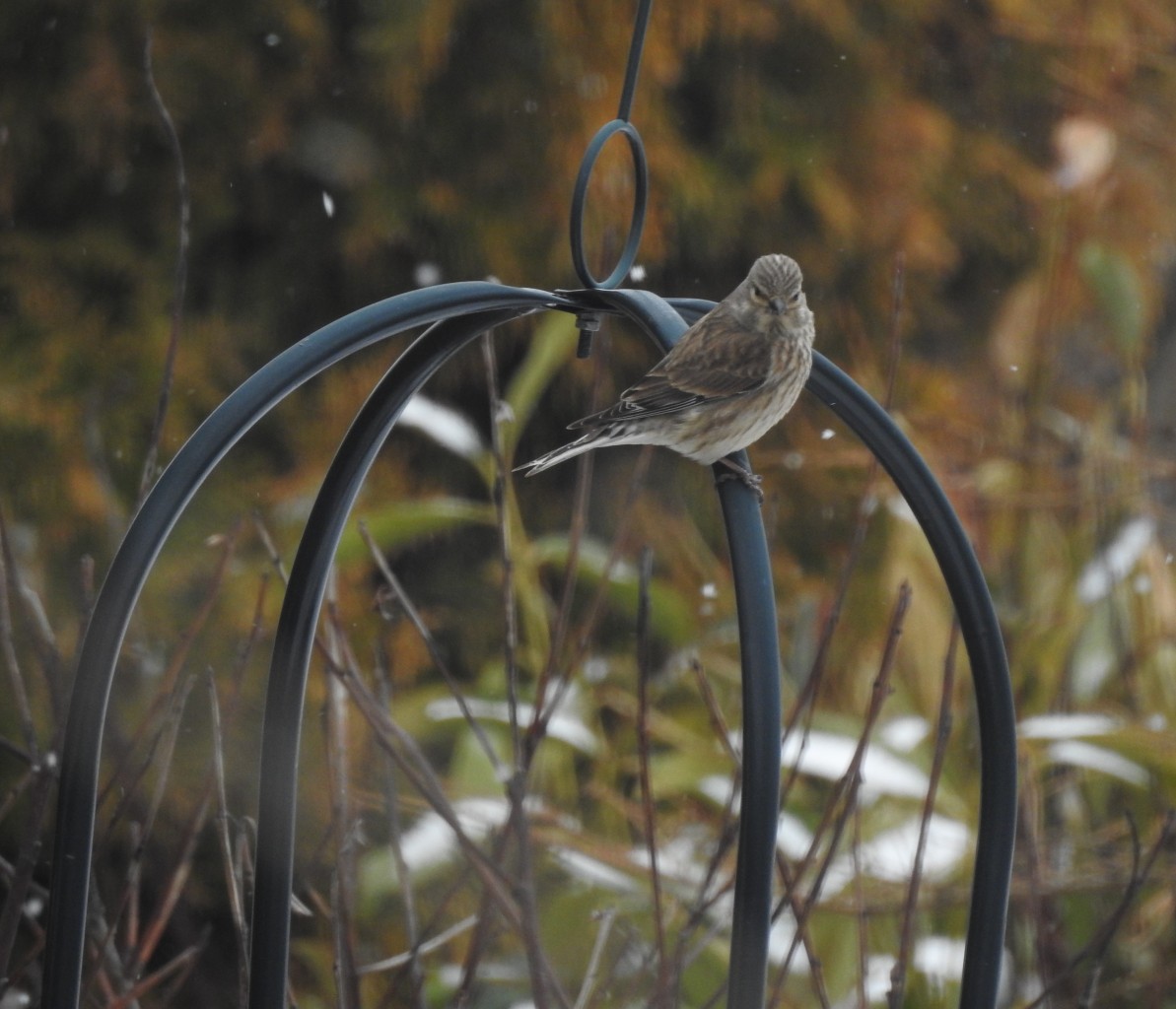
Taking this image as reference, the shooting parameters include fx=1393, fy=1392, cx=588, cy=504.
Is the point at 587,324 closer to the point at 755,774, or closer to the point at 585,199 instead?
the point at 585,199

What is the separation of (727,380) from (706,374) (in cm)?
2

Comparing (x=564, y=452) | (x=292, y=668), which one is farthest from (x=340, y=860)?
(x=564, y=452)

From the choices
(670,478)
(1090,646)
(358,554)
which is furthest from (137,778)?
(670,478)

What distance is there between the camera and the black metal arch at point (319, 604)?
2.07ft

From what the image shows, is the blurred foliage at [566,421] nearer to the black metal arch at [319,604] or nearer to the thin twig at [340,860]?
the thin twig at [340,860]

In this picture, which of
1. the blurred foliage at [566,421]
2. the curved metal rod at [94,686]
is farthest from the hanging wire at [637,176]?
the blurred foliage at [566,421]

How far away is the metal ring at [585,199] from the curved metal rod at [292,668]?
0.05 meters

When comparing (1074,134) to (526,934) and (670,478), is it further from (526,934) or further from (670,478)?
(526,934)

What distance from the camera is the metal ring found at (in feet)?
2.72

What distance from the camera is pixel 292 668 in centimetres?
84

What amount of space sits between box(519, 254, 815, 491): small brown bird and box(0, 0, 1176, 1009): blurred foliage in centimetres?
53

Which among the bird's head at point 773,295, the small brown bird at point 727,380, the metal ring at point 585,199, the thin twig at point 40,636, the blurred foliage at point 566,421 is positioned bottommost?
the thin twig at point 40,636

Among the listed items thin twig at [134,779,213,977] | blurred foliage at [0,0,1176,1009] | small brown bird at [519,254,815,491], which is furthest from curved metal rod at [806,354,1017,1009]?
blurred foliage at [0,0,1176,1009]

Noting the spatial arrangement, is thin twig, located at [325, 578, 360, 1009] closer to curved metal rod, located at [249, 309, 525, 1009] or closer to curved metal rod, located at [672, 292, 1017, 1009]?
curved metal rod, located at [249, 309, 525, 1009]
